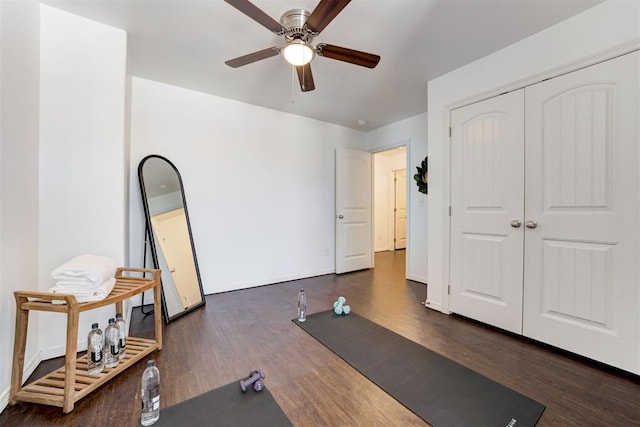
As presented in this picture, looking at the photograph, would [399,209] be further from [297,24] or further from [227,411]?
[227,411]

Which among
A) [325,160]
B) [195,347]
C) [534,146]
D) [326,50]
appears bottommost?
[195,347]

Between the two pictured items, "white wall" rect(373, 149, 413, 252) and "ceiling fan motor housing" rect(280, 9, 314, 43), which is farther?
"white wall" rect(373, 149, 413, 252)

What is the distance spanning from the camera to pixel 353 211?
176 inches

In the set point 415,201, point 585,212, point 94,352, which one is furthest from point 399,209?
point 94,352

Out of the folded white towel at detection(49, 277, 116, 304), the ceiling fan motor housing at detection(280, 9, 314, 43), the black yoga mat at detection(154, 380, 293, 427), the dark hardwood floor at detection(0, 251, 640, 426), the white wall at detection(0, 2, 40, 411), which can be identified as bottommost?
the dark hardwood floor at detection(0, 251, 640, 426)

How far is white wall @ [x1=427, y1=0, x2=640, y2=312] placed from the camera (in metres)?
1.73

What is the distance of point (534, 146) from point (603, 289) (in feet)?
3.68

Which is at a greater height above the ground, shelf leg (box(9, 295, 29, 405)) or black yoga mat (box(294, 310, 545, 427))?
shelf leg (box(9, 295, 29, 405))

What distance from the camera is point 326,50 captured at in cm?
185

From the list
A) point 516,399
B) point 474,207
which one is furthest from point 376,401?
point 474,207

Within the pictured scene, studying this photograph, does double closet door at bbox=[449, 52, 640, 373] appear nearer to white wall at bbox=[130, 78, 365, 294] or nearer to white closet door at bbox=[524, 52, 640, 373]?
white closet door at bbox=[524, 52, 640, 373]

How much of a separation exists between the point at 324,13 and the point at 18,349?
2.49 metres

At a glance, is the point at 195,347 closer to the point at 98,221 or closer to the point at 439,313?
the point at 98,221

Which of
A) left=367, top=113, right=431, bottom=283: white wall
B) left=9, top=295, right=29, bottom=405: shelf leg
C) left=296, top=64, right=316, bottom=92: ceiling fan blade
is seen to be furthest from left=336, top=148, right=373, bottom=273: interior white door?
left=9, top=295, right=29, bottom=405: shelf leg
